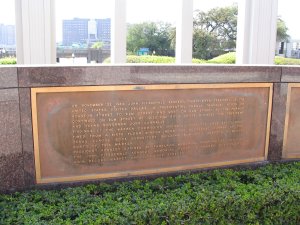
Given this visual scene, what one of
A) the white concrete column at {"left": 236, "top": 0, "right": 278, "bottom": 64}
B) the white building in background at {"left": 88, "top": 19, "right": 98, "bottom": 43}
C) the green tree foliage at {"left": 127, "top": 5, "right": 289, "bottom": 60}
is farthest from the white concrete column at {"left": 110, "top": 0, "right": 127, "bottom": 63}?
the green tree foliage at {"left": 127, "top": 5, "right": 289, "bottom": 60}

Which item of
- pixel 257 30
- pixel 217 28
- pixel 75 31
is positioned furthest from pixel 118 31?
pixel 217 28

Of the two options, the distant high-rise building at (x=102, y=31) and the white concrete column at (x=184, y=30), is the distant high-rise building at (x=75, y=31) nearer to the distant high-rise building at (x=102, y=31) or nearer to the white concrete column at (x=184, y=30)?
the distant high-rise building at (x=102, y=31)

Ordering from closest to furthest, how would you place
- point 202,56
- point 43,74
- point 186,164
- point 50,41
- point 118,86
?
point 43,74
point 118,86
point 186,164
point 50,41
point 202,56

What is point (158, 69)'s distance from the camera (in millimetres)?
4492

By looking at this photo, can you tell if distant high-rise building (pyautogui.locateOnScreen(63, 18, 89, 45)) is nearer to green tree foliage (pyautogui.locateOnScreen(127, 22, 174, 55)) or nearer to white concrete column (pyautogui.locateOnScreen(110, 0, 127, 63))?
green tree foliage (pyautogui.locateOnScreen(127, 22, 174, 55))

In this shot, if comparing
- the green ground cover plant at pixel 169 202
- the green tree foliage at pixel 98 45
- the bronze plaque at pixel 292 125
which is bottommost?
the green ground cover plant at pixel 169 202

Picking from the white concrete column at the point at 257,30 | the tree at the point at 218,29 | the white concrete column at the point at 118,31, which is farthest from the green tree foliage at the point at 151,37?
the white concrete column at the point at 118,31

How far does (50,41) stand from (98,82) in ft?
16.5

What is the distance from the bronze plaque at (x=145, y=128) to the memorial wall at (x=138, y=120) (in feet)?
0.04

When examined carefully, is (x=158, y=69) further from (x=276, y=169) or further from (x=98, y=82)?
(x=276, y=169)

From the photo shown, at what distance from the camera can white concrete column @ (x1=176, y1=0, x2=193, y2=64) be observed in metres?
10.2

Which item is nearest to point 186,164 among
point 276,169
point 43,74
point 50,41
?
point 276,169

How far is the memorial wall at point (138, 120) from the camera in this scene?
4.10 meters

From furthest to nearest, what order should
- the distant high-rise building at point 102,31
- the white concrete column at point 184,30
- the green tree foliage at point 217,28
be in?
the green tree foliage at point 217,28, the distant high-rise building at point 102,31, the white concrete column at point 184,30
